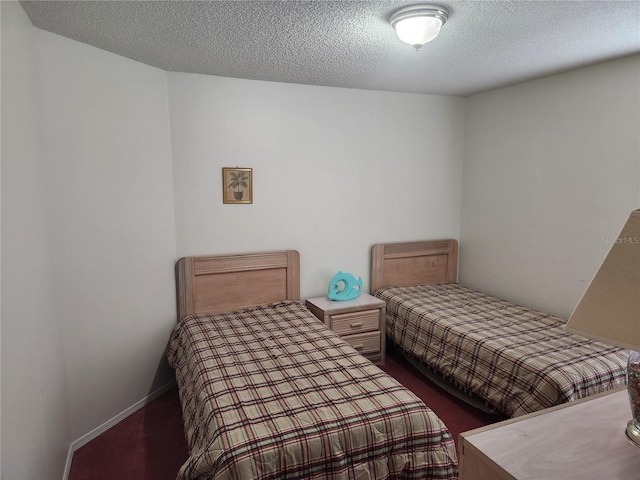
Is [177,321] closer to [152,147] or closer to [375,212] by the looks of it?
[152,147]

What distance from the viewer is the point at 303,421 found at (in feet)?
5.30

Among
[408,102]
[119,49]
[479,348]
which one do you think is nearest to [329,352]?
[479,348]

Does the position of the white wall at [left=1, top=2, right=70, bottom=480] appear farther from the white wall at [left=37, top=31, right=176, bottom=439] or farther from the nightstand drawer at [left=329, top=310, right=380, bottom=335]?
the nightstand drawer at [left=329, top=310, right=380, bottom=335]

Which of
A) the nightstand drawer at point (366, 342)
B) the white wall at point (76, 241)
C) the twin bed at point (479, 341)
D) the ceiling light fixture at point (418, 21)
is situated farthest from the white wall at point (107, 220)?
the twin bed at point (479, 341)

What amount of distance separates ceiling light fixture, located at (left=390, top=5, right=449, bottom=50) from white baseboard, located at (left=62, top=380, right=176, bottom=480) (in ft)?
8.71

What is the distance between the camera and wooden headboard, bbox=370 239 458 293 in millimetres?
3533

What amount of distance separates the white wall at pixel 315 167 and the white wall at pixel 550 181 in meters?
0.30

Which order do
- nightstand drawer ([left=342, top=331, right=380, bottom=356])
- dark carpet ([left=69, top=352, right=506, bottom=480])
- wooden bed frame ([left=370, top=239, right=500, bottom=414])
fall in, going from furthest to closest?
wooden bed frame ([left=370, top=239, right=500, bottom=414]) < nightstand drawer ([left=342, top=331, right=380, bottom=356]) < dark carpet ([left=69, top=352, right=506, bottom=480])

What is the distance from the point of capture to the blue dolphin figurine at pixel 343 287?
321cm

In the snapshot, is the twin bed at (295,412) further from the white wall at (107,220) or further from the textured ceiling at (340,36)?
the textured ceiling at (340,36)

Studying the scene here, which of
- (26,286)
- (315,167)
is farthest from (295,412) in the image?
(315,167)

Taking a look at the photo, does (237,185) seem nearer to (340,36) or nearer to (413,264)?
(340,36)

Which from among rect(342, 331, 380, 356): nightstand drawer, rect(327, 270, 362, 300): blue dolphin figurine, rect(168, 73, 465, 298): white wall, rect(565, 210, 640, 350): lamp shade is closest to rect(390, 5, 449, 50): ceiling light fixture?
rect(565, 210, 640, 350): lamp shade

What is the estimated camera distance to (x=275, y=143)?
10.1 feet
